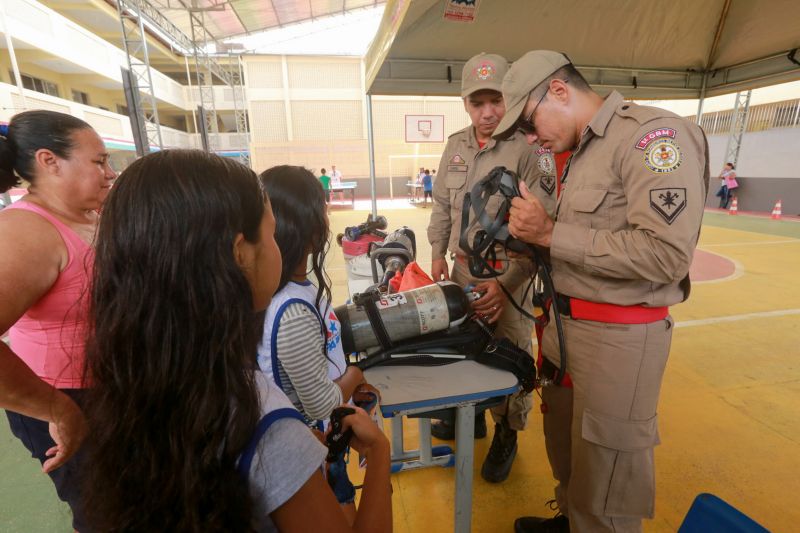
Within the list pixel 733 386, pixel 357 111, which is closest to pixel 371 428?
pixel 733 386

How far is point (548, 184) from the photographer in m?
1.96

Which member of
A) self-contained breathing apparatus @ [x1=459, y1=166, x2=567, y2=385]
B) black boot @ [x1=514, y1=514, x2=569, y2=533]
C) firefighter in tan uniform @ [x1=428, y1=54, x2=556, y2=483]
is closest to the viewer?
self-contained breathing apparatus @ [x1=459, y1=166, x2=567, y2=385]

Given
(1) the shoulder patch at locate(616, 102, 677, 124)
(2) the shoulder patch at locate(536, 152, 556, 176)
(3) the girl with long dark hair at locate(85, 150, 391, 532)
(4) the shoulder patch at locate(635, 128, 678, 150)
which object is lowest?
(3) the girl with long dark hair at locate(85, 150, 391, 532)

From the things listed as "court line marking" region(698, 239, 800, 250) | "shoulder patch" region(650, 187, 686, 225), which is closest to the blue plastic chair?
"shoulder patch" region(650, 187, 686, 225)

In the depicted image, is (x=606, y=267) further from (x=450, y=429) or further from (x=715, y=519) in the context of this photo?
(x=450, y=429)

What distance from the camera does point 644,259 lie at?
116cm

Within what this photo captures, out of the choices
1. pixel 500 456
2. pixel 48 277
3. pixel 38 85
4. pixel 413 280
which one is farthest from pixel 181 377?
pixel 38 85

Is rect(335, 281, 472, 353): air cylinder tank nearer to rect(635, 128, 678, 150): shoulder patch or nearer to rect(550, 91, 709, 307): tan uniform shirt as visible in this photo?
rect(550, 91, 709, 307): tan uniform shirt

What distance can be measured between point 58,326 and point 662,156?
1812 mm

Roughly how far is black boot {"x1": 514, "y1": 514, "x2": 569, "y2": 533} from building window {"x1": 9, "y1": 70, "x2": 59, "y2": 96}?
18.4 m

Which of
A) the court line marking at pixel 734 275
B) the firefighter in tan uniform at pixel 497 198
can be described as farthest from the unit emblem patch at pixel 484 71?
the court line marking at pixel 734 275

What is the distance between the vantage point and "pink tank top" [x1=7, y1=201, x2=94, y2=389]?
1.12m

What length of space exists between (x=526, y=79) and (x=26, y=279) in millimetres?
1554

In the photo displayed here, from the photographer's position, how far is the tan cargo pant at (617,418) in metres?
1.32
